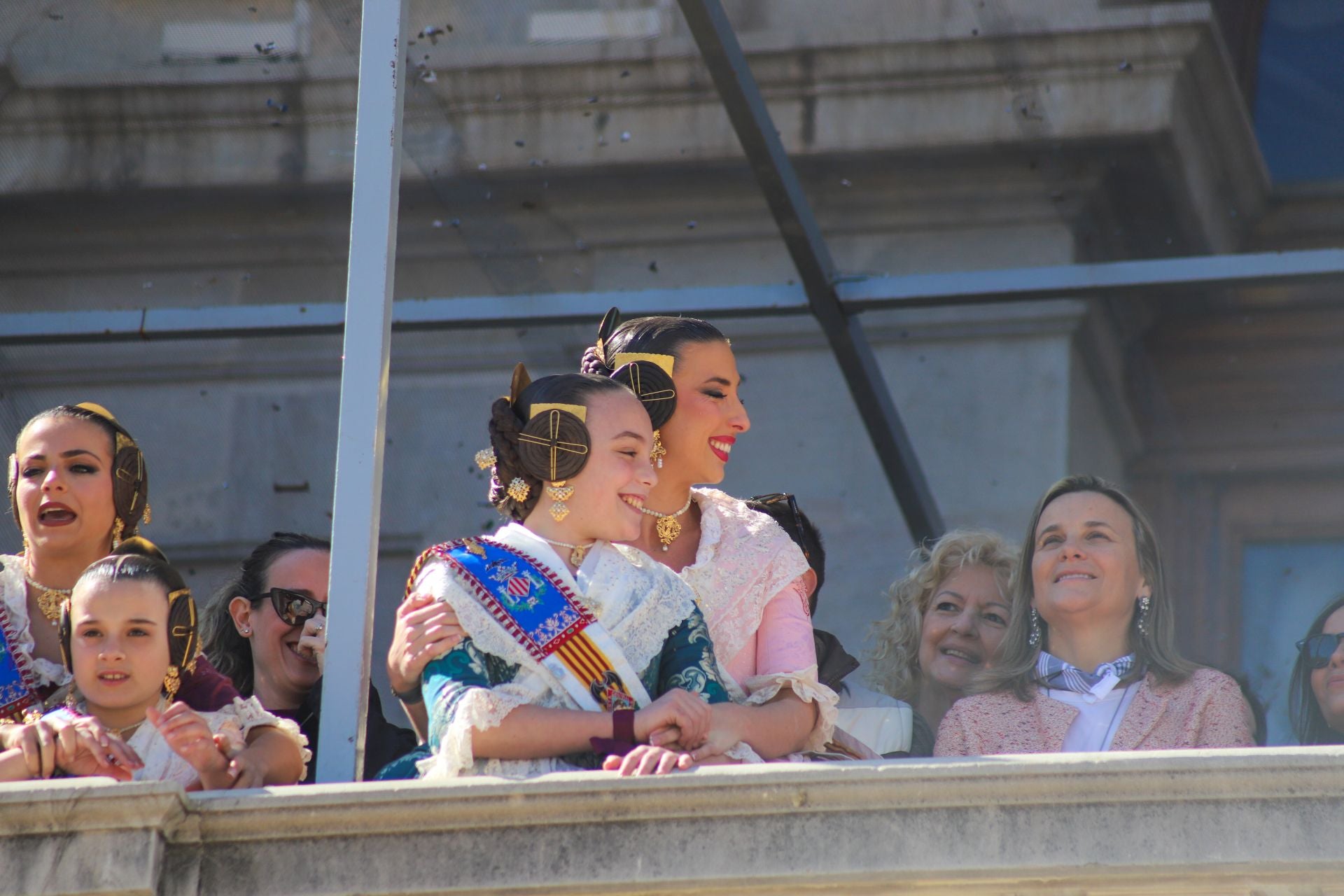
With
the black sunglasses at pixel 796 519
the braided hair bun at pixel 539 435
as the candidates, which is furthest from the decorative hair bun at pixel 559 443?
the black sunglasses at pixel 796 519

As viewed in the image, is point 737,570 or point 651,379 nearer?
point 737,570

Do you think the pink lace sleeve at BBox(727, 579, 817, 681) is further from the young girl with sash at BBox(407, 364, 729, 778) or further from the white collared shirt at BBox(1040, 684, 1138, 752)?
the white collared shirt at BBox(1040, 684, 1138, 752)

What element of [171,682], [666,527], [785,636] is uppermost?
[666,527]

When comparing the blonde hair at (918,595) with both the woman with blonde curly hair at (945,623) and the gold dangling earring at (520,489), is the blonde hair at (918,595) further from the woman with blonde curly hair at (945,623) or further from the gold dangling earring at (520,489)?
the gold dangling earring at (520,489)

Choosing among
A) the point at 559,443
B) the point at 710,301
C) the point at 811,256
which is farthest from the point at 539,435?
the point at 710,301

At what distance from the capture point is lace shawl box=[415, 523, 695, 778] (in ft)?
10.4

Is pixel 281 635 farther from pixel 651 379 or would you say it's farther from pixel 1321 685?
pixel 1321 685

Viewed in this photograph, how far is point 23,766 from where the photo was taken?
3.26m

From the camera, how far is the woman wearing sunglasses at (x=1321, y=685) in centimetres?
409

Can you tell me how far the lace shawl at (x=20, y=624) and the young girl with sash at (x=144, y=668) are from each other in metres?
0.15

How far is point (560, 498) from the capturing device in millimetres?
3475

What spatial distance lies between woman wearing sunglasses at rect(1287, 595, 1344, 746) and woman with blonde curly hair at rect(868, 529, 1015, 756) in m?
0.62

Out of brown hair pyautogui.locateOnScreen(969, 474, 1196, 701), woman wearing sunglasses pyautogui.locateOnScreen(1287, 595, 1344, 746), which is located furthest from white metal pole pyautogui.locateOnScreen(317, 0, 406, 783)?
woman wearing sunglasses pyautogui.locateOnScreen(1287, 595, 1344, 746)

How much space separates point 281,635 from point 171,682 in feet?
2.51
